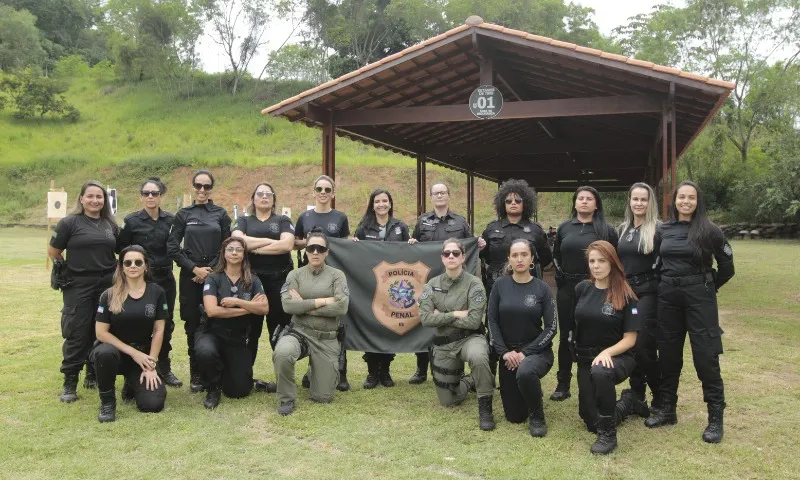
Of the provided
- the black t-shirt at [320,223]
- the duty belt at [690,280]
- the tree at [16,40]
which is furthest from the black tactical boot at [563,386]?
the tree at [16,40]

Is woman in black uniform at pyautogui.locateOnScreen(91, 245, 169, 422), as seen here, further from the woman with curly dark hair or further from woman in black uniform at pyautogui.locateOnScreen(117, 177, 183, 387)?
the woman with curly dark hair

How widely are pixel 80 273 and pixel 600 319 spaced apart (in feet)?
12.7

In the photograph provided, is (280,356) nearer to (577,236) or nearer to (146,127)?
(577,236)

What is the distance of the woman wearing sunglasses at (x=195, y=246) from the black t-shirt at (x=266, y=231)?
232 mm

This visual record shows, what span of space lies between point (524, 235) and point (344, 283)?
149cm

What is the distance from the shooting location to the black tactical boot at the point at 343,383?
5.28m

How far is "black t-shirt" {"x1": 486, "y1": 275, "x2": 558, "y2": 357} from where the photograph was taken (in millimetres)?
4352

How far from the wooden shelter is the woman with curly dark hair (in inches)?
121

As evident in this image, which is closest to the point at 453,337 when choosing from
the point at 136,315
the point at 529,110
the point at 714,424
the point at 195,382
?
the point at 714,424

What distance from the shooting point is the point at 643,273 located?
171 inches

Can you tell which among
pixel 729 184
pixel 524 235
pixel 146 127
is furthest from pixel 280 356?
pixel 146 127

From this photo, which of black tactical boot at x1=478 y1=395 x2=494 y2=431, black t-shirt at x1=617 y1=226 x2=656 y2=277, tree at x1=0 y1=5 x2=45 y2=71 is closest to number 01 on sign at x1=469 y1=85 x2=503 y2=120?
black t-shirt at x1=617 y1=226 x2=656 y2=277

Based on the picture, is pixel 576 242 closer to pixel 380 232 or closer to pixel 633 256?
pixel 633 256

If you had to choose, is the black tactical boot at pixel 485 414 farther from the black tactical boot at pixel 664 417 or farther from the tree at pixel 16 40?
the tree at pixel 16 40
